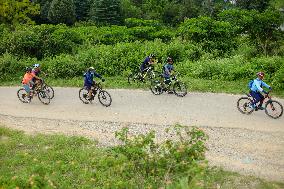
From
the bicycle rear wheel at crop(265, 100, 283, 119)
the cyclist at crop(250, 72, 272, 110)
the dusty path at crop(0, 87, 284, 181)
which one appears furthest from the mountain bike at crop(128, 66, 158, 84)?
the bicycle rear wheel at crop(265, 100, 283, 119)

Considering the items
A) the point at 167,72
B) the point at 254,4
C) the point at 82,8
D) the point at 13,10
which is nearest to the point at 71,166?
the point at 167,72

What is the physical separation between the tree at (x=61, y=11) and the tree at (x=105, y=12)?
2820mm

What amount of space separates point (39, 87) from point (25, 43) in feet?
29.9

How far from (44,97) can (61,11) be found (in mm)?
37425

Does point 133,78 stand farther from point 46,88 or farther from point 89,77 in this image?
point 46,88

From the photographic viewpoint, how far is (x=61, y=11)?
175 ft

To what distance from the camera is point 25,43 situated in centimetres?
2619

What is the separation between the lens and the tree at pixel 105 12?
53.2 meters

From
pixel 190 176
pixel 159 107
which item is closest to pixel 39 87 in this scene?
pixel 159 107

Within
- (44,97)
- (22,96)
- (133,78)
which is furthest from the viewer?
(133,78)

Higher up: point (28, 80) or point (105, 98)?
point (28, 80)

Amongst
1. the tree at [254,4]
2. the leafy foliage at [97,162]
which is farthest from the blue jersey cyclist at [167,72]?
the tree at [254,4]

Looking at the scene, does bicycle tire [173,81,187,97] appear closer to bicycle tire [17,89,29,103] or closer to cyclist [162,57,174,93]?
cyclist [162,57,174,93]

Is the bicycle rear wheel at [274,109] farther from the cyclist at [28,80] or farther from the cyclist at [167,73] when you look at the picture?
the cyclist at [28,80]
